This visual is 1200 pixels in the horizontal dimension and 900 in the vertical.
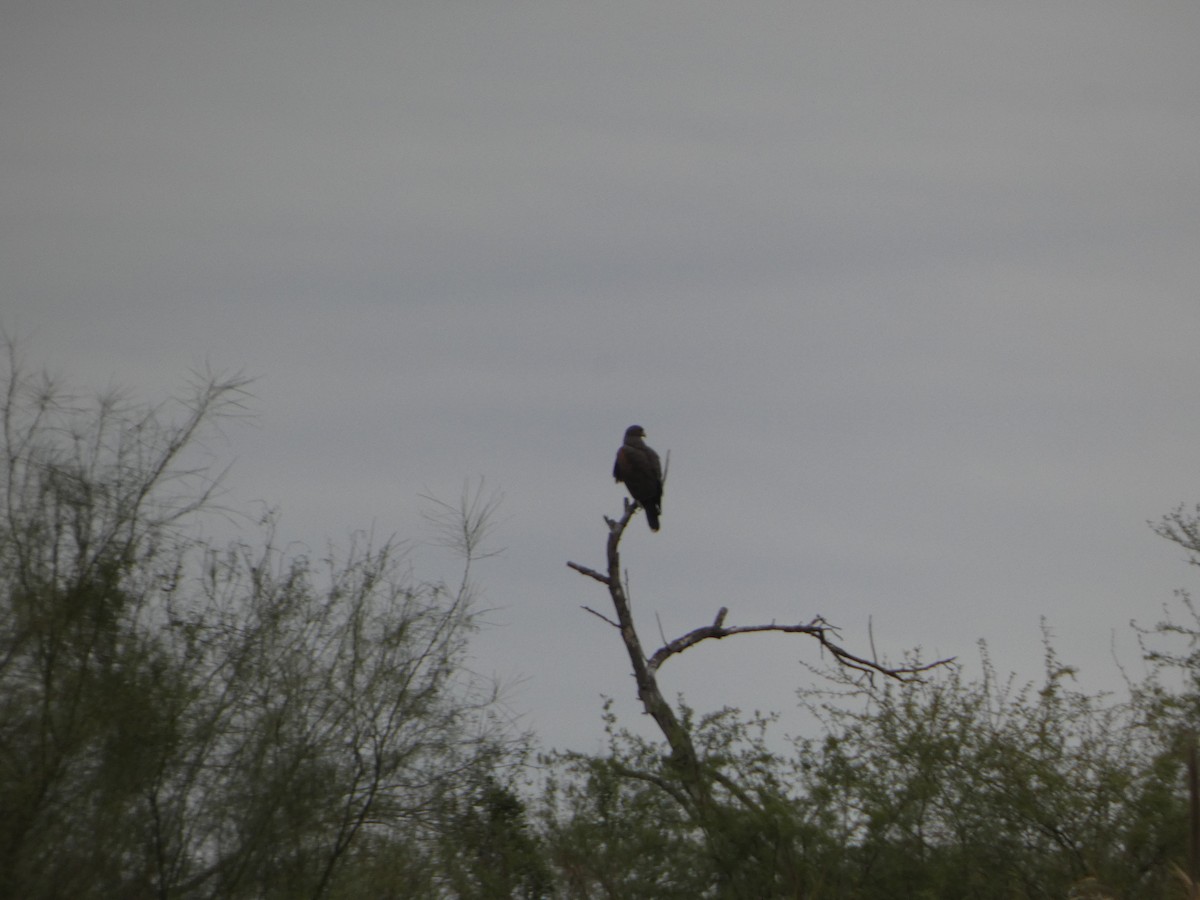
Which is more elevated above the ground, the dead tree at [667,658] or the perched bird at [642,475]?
the perched bird at [642,475]

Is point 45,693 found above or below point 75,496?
below

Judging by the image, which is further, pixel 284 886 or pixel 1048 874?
pixel 1048 874

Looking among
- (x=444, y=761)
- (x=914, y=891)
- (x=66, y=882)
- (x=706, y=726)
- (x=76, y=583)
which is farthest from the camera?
(x=706, y=726)

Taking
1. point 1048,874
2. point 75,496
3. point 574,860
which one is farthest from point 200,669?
point 1048,874

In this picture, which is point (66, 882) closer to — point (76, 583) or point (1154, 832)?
point (76, 583)

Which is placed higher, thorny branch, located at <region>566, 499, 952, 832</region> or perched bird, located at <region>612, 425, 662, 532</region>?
perched bird, located at <region>612, 425, 662, 532</region>

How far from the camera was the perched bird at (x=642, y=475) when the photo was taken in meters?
12.5

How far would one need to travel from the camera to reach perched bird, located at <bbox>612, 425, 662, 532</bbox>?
12.5m

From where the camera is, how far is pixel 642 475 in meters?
12.7

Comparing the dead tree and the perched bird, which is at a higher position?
the perched bird

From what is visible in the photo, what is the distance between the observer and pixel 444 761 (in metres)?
8.80

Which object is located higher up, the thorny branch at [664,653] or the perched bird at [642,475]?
the perched bird at [642,475]

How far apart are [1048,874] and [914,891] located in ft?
3.68

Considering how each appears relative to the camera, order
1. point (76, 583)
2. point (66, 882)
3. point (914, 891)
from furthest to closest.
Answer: point (914, 891), point (76, 583), point (66, 882)
